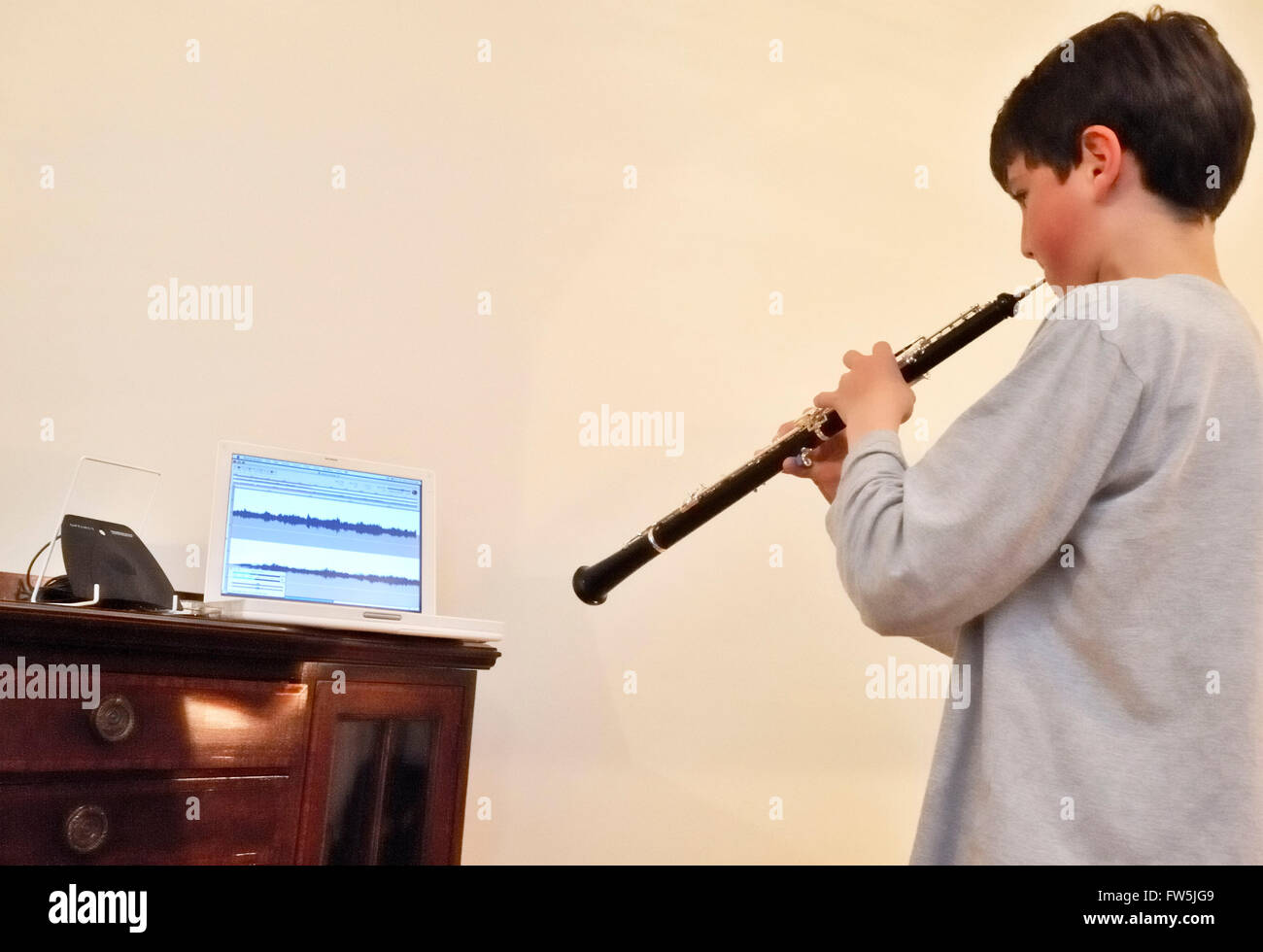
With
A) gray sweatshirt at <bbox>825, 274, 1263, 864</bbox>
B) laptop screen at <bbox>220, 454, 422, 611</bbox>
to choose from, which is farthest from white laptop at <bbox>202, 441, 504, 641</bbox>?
gray sweatshirt at <bbox>825, 274, 1263, 864</bbox>

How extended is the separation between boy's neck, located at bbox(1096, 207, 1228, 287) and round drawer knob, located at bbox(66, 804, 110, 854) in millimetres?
1040

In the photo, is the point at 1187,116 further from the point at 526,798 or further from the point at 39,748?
the point at 526,798

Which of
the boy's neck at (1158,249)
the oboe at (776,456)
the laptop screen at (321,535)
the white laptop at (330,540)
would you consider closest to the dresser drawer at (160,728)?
the white laptop at (330,540)

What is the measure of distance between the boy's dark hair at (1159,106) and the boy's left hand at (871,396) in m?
0.23

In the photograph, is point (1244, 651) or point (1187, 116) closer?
point (1244, 651)

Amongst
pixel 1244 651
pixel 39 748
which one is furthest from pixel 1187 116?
pixel 39 748

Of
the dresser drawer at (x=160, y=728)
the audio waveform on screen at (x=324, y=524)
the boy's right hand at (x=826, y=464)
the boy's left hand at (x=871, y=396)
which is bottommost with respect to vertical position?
the dresser drawer at (x=160, y=728)

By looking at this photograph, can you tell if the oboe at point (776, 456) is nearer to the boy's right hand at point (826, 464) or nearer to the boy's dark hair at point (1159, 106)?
the boy's right hand at point (826, 464)

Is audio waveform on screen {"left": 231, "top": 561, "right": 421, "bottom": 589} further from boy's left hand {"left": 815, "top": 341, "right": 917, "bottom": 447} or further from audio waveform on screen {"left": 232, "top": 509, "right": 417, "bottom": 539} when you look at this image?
boy's left hand {"left": 815, "top": 341, "right": 917, "bottom": 447}

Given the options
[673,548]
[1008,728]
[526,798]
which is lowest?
[526,798]

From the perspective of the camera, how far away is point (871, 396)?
1.00m

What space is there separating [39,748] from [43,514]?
1.99 feet

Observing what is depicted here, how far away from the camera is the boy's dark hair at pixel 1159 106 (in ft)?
3.14
